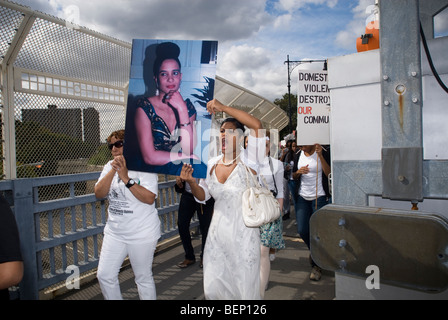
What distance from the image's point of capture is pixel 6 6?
364 cm

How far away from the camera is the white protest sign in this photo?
195 inches

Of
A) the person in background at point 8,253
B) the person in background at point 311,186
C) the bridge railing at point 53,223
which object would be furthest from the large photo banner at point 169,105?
the person in background at point 311,186

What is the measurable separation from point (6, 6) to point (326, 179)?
434 centimetres

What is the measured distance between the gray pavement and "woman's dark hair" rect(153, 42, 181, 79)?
2694mm

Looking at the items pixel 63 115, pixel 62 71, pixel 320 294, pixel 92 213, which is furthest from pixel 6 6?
pixel 320 294

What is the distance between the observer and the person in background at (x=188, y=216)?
5.08m

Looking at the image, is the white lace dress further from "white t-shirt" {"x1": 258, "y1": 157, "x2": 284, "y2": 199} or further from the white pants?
"white t-shirt" {"x1": 258, "y1": 157, "x2": 284, "y2": 199}

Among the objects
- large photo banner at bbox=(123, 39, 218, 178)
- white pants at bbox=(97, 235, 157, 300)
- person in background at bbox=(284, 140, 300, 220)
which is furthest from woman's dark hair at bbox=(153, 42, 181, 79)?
person in background at bbox=(284, 140, 300, 220)

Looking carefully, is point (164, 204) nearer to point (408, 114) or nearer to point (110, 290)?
point (110, 290)

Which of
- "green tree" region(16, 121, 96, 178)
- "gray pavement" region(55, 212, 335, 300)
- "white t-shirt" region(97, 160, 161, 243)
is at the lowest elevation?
"gray pavement" region(55, 212, 335, 300)

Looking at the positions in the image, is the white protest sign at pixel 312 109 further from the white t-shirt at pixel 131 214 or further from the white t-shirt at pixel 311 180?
the white t-shirt at pixel 131 214

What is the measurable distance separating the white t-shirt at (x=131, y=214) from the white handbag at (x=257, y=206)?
0.88 meters

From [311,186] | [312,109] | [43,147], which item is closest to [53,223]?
[43,147]

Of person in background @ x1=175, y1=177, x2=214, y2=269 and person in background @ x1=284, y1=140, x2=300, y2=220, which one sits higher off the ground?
person in background @ x1=284, y1=140, x2=300, y2=220
